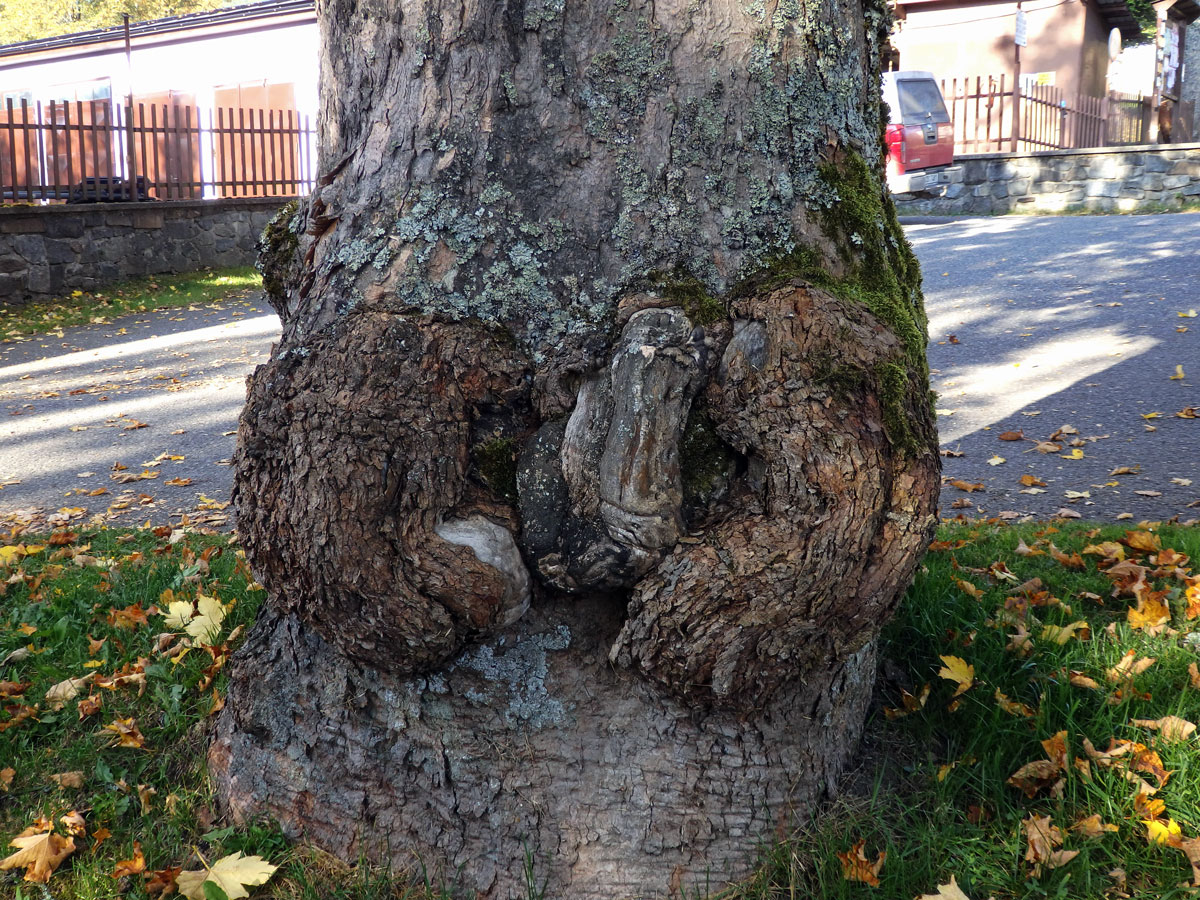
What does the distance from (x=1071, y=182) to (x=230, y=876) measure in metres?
18.3

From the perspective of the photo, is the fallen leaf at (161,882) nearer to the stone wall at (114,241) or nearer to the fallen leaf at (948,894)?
the fallen leaf at (948,894)

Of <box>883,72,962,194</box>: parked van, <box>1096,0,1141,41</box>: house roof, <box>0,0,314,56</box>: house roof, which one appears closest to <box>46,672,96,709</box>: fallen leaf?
<box>883,72,962,194</box>: parked van

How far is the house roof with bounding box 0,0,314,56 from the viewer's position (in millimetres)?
22438

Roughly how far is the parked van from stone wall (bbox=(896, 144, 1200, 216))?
0.80 feet

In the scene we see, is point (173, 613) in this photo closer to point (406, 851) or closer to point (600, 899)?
point (406, 851)

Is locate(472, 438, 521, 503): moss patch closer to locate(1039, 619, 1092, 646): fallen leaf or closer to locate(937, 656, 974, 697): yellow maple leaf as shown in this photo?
locate(937, 656, 974, 697): yellow maple leaf

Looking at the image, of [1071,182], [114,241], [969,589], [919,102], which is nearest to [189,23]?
[114,241]

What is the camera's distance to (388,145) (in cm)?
224

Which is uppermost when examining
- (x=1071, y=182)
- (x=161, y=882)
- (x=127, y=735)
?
(x=1071, y=182)

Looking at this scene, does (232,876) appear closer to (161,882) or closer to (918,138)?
(161,882)

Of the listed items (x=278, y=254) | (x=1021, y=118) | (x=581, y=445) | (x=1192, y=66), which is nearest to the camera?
(x=581, y=445)

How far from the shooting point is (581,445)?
200 centimetres

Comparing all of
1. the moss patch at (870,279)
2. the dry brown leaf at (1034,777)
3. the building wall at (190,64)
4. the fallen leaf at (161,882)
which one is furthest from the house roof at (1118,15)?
the fallen leaf at (161,882)

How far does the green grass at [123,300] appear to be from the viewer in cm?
1202
